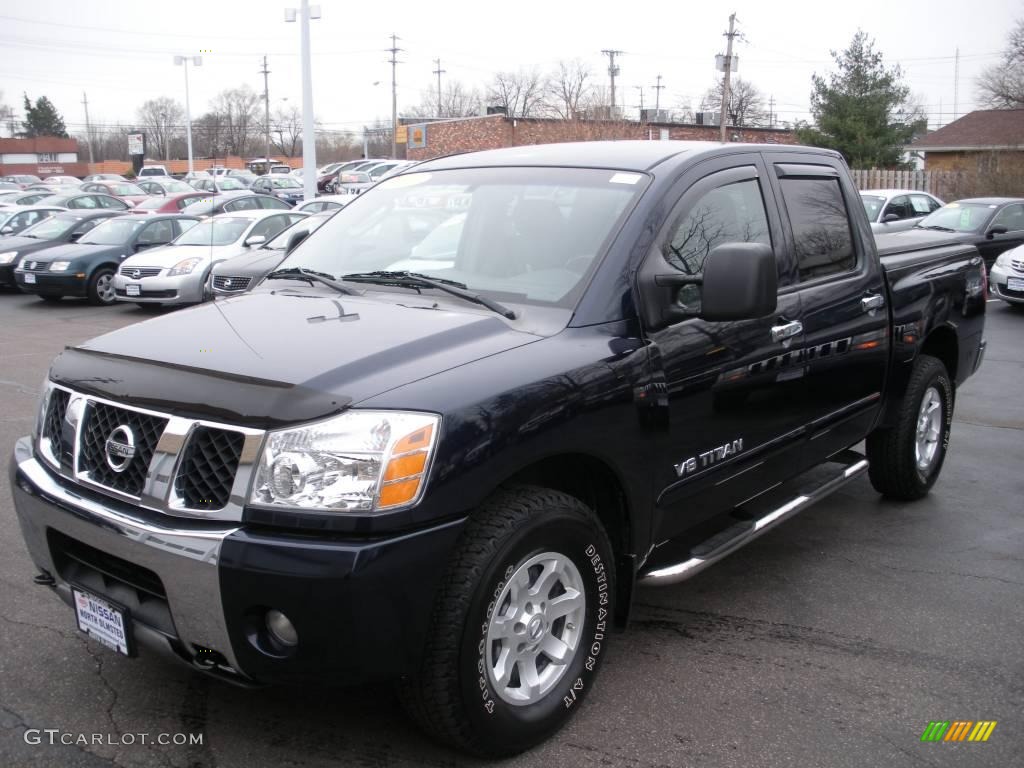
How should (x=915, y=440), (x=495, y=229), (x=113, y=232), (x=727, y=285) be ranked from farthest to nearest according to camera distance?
(x=113, y=232) → (x=915, y=440) → (x=495, y=229) → (x=727, y=285)

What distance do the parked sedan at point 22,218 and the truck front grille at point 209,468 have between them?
1946 centimetres

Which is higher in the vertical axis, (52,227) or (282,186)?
(282,186)

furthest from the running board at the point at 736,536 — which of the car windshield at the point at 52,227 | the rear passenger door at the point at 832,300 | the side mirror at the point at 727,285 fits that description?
the car windshield at the point at 52,227

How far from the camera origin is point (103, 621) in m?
2.91

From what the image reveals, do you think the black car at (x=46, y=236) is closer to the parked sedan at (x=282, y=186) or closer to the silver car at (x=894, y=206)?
the silver car at (x=894, y=206)

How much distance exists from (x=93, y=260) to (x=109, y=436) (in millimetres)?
14180

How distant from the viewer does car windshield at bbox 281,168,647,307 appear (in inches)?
139

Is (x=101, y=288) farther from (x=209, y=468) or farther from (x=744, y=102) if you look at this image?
(x=744, y=102)

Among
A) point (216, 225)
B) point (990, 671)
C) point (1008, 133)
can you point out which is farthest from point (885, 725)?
point (1008, 133)

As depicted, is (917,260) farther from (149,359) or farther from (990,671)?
(149,359)

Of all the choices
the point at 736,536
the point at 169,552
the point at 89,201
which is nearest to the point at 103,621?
the point at 169,552

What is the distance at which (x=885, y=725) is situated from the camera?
127 inches

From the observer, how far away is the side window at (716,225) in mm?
3650

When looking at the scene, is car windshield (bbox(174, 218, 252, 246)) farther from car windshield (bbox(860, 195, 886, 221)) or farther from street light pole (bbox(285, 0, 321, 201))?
car windshield (bbox(860, 195, 886, 221))
